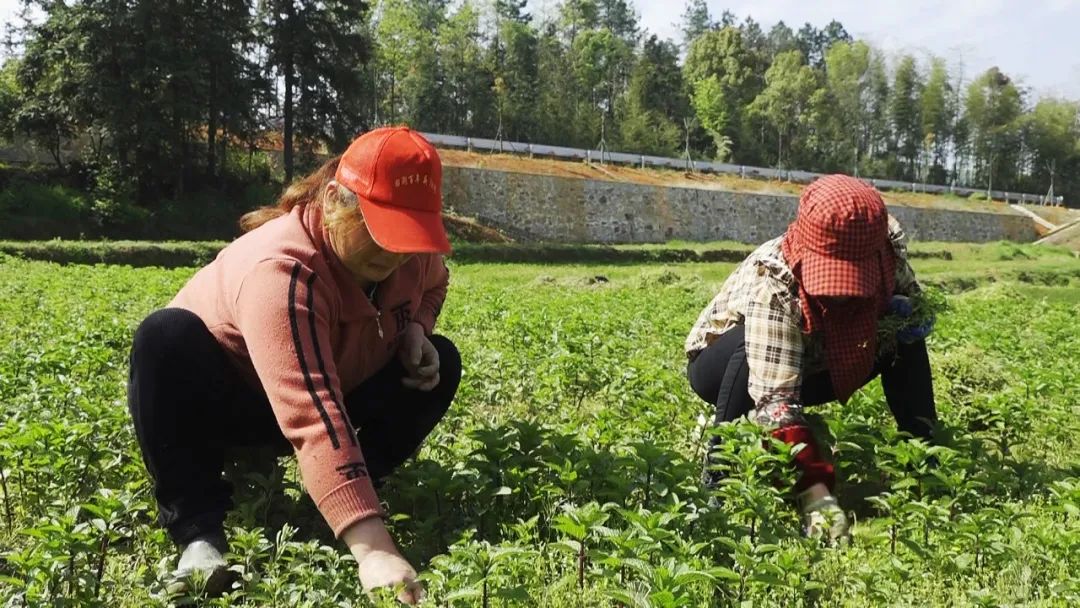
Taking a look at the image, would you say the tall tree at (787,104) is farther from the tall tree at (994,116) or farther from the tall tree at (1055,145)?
the tall tree at (1055,145)

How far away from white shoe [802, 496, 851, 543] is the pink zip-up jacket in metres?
1.42

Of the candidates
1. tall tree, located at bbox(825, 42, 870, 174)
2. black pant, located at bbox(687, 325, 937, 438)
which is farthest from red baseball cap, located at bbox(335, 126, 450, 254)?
tall tree, located at bbox(825, 42, 870, 174)

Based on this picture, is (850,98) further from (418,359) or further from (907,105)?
(418,359)

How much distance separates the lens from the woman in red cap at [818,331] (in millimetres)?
2904

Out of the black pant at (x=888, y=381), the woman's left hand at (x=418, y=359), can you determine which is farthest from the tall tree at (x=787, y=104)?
the woman's left hand at (x=418, y=359)

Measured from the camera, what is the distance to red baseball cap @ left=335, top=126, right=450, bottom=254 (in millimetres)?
2211

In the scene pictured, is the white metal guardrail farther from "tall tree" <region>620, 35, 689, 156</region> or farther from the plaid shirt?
the plaid shirt

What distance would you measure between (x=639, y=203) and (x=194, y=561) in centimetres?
3253

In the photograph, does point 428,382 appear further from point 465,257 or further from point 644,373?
point 465,257

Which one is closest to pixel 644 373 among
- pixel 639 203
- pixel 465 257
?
pixel 465 257

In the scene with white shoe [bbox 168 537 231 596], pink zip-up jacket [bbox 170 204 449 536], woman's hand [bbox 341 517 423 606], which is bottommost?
white shoe [bbox 168 537 231 596]

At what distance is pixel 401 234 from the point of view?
2203 mm

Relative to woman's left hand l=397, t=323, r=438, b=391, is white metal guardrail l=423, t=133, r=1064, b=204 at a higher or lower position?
higher

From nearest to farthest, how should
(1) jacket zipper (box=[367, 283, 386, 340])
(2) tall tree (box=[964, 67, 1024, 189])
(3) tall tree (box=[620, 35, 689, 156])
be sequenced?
1. (1) jacket zipper (box=[367, 283, 386, 340])
2. (3) tall tree (box=[620, 35, 689, 156])
3. (2) tall tree (box=[964, 67, 1024, 189])
